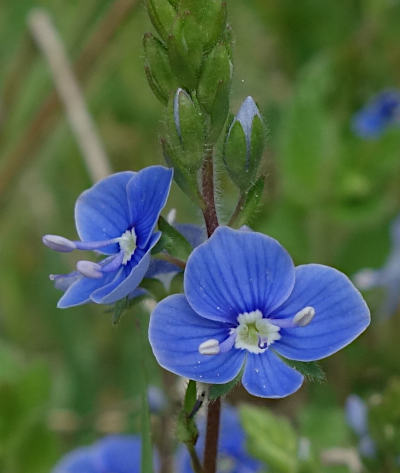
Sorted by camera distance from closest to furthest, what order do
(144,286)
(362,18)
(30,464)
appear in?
(144,286) < (30,464) < (362,18)

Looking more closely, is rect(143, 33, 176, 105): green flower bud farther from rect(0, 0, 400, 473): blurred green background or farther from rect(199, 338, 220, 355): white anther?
rect(0, 0, 400, 473): blurred green background

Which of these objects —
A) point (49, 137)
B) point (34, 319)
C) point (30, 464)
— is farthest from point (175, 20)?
point (34, 319)

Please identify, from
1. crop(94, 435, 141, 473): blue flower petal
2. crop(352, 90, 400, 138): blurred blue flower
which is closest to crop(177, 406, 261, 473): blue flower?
crop(94, 435, 141, 473): blue flower petal

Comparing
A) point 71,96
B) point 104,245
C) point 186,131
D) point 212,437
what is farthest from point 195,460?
point 71,96

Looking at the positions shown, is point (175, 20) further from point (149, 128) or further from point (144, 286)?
point (149, 128)

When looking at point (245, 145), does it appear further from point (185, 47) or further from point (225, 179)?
point (225, 179)

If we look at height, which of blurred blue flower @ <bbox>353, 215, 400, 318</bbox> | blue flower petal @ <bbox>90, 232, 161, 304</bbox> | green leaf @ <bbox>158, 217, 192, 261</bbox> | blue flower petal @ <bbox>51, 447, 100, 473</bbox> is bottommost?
blue flower petal @ <bbox>51, 447, 100, 473</bbox>

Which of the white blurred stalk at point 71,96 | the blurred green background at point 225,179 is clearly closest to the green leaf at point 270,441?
the blurred green background at point 225,179
